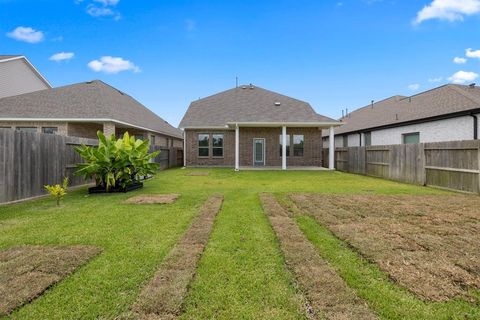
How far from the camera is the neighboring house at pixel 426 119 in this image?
39.1 ft

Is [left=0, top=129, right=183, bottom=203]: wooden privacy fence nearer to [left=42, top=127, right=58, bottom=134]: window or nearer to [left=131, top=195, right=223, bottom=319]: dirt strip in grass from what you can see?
[left=131, top=195, right=223, bottom=319]: dirt strip in grass

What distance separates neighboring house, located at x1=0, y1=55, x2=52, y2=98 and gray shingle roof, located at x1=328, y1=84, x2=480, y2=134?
27.2 meters

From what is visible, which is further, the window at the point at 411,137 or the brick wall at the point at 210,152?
the brick wall at the point at 210,152

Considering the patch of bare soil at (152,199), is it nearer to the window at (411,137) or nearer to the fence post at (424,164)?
the fence post at (424,164)

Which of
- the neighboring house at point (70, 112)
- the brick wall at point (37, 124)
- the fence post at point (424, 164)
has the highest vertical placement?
the neighboring house at point (70, 112)

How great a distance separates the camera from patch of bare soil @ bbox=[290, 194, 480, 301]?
2.79 m

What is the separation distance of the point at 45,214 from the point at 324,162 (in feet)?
63.2

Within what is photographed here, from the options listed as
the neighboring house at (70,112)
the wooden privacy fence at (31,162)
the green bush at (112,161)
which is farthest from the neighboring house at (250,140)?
the wooden privacy fence at (31,162)

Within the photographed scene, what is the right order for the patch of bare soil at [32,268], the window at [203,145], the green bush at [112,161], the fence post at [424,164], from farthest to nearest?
the window at [203,145], the fence post at [424,164], the green bush at [112,161], the patch of bare soil at [32,268]

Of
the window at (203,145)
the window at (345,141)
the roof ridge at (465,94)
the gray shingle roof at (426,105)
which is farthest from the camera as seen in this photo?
the window at (345,141)

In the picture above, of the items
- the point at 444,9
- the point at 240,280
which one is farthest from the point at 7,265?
the point at 444,9

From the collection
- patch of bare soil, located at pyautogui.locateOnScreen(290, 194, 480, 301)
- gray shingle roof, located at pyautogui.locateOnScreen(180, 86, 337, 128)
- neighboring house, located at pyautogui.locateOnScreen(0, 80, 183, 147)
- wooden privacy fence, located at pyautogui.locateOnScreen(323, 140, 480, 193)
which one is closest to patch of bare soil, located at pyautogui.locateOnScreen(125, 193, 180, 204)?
patch of bare soil, located at pyautogui.locateOnScreen(290, 194, 480, 301)

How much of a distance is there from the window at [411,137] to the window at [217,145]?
1215 centimetres

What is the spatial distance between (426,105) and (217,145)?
1368cm
